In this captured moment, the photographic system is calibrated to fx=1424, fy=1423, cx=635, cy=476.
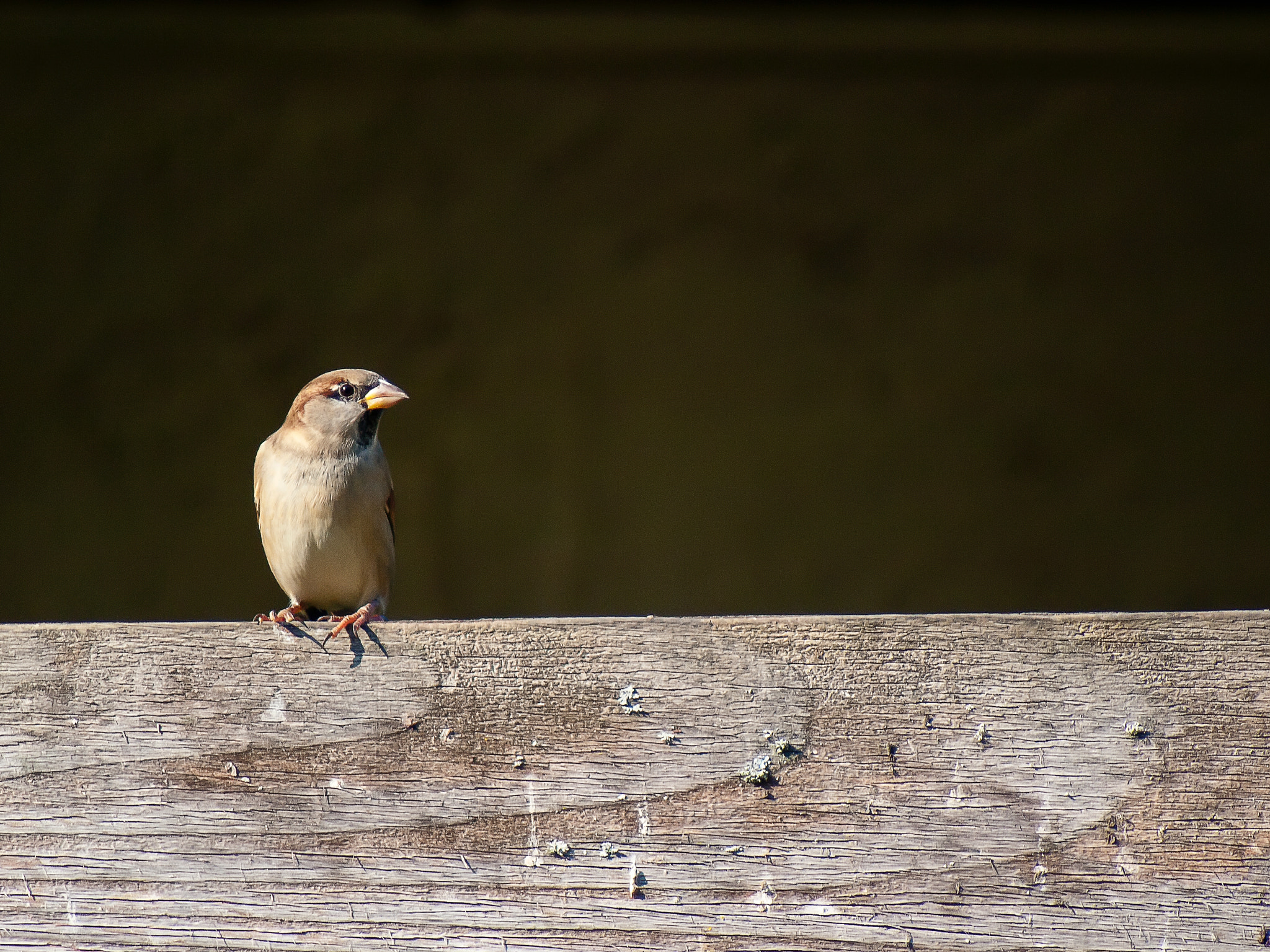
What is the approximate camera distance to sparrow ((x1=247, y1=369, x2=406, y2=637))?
9.46 feet

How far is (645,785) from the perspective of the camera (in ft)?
4.20

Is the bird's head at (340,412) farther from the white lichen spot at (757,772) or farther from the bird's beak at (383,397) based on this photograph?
the white lichen spot at (757,772)

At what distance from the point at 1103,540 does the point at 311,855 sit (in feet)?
12.2

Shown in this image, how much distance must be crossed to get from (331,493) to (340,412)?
0.17 metres

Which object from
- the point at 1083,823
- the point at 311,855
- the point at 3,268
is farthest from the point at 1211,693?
the point at 3,268

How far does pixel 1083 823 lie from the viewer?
1.26 m

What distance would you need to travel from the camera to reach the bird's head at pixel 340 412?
115 inches

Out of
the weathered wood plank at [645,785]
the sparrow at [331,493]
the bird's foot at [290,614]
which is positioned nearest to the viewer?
the weathered wood plank at [645,785]

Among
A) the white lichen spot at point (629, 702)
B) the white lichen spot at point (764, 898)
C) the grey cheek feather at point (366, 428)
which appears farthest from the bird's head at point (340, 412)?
the white lichen spot at point (764, 898)

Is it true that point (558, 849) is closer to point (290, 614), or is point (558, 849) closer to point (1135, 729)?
point (1135, 729)

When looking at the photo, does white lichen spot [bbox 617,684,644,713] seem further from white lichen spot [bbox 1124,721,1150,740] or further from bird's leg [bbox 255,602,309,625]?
bird's leg [bbox 255,602,309,625]

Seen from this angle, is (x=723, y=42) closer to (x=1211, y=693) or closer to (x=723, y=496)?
(x=723, y=496)

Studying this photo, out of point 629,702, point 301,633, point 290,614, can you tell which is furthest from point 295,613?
point 629,702

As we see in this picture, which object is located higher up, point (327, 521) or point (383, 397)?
point (383, 397)
